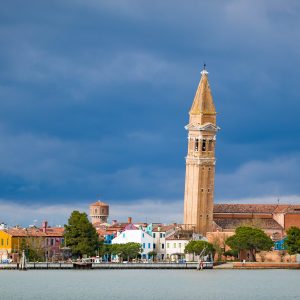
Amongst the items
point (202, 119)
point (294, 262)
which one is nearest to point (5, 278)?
point (294, 262)

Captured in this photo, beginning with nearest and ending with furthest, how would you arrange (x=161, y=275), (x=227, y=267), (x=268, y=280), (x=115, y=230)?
(x=268, y=280) < (x=161, y=275) < (x=227, y=267) < (x=115, y=230)

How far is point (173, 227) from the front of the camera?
136 m

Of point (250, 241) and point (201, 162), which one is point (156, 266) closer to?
point (250, 241)

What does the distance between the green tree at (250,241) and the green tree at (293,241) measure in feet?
5.16

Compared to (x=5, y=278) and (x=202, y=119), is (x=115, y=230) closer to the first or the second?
(x=202, y=119)

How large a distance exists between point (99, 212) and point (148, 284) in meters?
75.3

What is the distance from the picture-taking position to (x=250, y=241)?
122 meters

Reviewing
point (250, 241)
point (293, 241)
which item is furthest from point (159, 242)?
point (293, 241)

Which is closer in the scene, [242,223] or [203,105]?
[203,105]

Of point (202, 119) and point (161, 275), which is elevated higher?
point (202, 119)

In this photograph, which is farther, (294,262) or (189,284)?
(294,262)

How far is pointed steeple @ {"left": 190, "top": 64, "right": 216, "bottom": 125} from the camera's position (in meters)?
136

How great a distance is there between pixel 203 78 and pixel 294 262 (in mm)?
22632

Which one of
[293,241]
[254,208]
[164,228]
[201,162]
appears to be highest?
[201,162]
